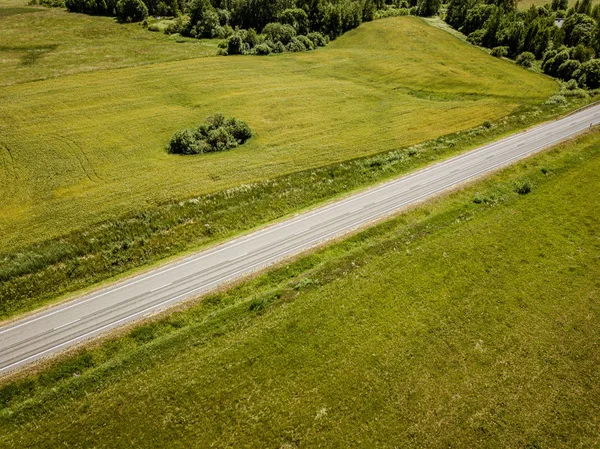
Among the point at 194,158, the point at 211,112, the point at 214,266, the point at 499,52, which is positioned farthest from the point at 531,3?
the point at 214,266

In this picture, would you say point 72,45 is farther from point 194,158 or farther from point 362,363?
point 362,363

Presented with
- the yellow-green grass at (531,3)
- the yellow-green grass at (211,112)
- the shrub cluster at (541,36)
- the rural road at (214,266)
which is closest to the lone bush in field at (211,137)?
the yellow-green grass at (211,112)

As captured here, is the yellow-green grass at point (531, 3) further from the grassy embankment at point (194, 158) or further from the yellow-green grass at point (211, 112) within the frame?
the grassy embankment at point (194, 158)

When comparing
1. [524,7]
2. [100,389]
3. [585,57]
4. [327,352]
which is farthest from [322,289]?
[524,7]

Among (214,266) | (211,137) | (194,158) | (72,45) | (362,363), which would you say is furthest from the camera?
(72,45)

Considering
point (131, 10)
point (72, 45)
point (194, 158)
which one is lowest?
point (194, 158)

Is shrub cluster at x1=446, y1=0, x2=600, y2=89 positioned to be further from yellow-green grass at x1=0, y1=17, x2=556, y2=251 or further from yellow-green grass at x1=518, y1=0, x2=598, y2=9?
yellow-green grass at x1=518, y1=0, x2=598, y2=9

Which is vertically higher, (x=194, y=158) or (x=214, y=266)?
(x=194, y=158)
